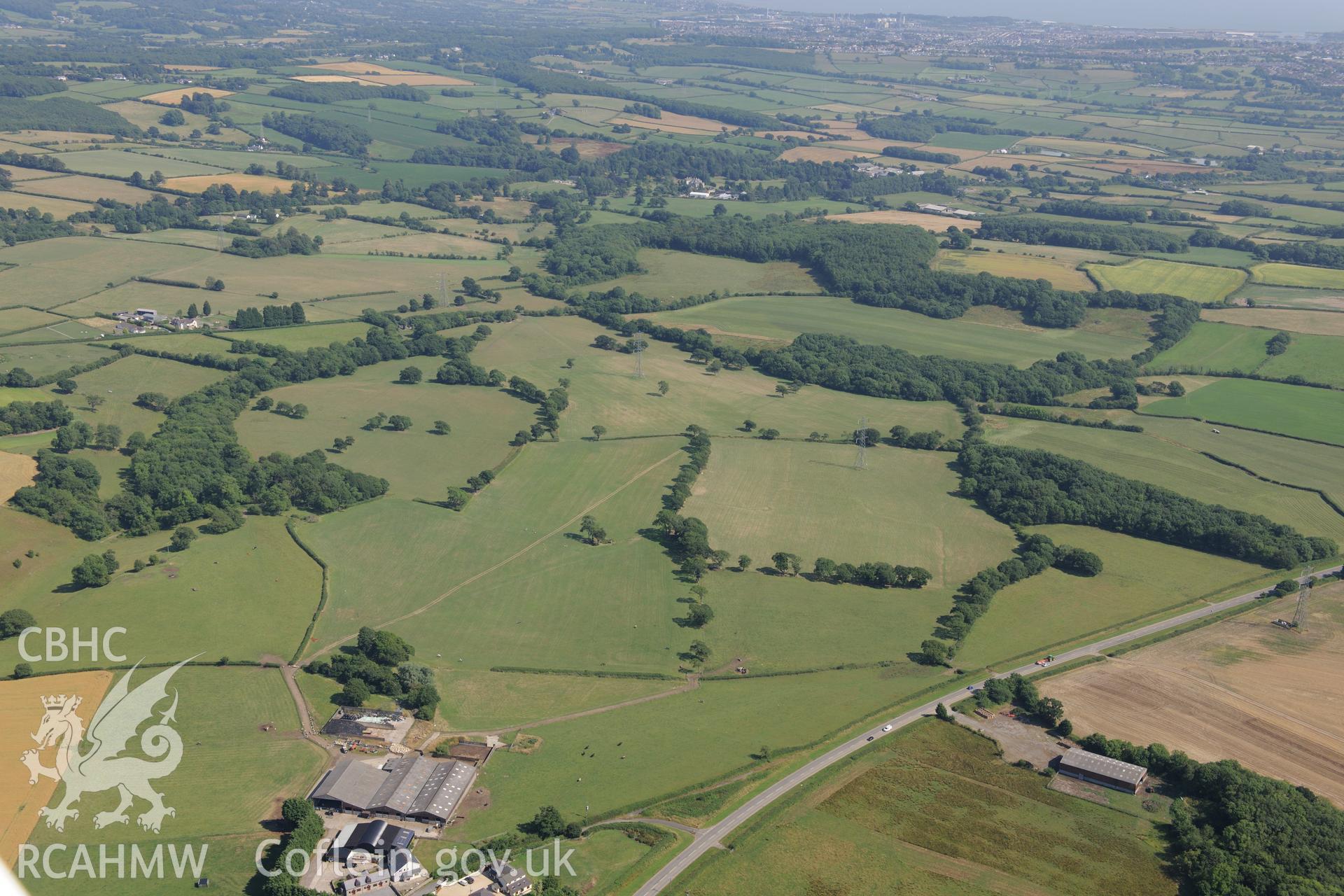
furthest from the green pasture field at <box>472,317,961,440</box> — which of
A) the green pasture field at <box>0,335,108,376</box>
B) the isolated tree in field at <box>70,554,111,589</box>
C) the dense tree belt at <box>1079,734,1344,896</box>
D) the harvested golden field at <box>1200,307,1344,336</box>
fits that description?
the dense tree belt at <box>1079,734,1344,896</box>

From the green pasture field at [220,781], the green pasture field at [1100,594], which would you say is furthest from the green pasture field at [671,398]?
the green pasture field at [220,781]

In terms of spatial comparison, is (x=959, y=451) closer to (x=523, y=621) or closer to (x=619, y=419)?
(x=619, y=419)

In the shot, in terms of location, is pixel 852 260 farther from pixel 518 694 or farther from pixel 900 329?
pixel 518 694

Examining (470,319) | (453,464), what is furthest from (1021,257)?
(453,464)

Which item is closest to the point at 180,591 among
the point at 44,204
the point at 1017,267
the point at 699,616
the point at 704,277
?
the point at 699,616

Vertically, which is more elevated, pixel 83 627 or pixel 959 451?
pixel 959 451

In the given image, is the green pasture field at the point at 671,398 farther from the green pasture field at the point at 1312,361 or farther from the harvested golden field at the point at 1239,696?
the harvested golden field at the point at 1239,696

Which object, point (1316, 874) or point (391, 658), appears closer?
point (1316, 874)
